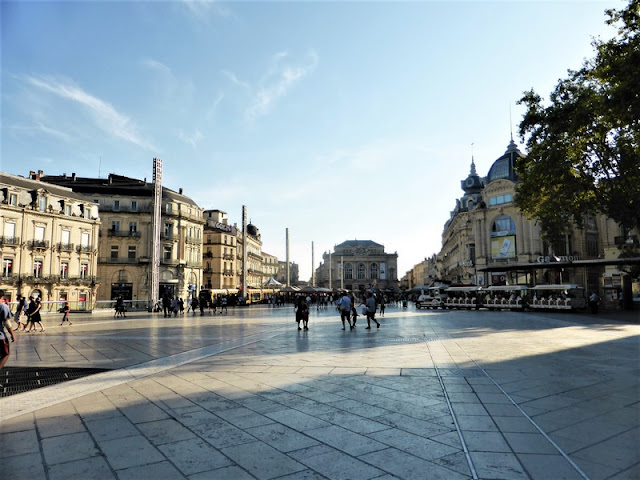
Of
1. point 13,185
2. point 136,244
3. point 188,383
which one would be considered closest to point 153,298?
point 13,185

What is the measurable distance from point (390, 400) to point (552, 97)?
22.9 metres

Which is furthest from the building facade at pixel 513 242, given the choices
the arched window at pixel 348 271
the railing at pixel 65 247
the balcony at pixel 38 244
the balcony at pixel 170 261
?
the arched window at pixel 348 271

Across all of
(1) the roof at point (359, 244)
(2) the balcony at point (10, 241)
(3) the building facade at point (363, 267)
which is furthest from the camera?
(1) the roof at point (359, 244)

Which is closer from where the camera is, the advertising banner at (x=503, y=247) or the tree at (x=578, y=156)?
the tree at (x=578, y=156)

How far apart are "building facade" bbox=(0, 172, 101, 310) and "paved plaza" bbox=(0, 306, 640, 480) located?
3424cm

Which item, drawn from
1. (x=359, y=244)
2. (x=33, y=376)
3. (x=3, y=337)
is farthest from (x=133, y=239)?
(x=359, y=244)

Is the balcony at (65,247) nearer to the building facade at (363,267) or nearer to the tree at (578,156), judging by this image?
the tree at (578,156)

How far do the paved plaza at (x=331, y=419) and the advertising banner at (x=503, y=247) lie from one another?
4696 cm

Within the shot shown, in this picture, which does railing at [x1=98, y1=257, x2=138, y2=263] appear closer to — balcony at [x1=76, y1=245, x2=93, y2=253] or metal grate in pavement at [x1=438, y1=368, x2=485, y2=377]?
balcony at [x1=76, y1=245, x2=93, y2=253]

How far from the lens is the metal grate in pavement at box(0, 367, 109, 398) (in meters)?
6.77

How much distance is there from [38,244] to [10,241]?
2.57 meters

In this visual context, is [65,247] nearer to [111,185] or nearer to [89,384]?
[111,185]

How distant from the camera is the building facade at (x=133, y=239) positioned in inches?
2085

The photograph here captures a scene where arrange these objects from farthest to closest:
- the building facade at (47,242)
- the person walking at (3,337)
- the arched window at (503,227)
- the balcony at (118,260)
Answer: the arched window at (503,227) < the balcony at (118,260) < the building facade at (47,242) < the person walking at (3,337)
